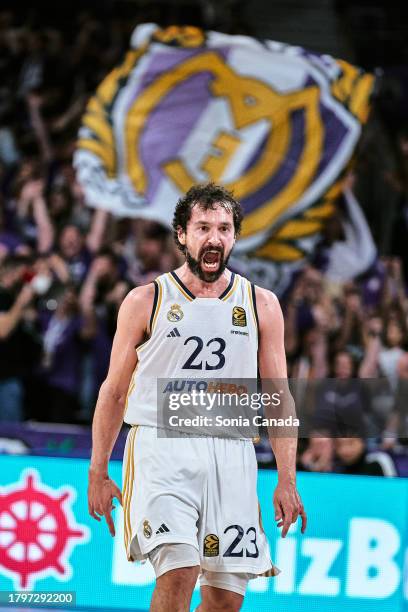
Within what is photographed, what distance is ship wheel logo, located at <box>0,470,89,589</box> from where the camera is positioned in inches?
239

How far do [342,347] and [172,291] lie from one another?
5123 millimetres

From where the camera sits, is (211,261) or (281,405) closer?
(211,261)

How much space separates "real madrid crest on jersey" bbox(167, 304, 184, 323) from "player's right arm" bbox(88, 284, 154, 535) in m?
0.09

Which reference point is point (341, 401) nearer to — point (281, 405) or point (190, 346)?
point (281, 405)

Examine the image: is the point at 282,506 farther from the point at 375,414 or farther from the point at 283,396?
the point at 375,414

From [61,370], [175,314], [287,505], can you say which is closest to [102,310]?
[61,370]

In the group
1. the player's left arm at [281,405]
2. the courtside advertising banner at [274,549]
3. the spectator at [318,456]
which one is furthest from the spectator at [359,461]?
the player's left arm at [281,405]

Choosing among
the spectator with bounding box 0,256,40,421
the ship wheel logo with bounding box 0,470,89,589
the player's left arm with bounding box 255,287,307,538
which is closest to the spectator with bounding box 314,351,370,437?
the spectator with bounding box 0,256,40,421

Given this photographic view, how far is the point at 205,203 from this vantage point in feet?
13.5

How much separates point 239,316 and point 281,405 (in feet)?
1.33

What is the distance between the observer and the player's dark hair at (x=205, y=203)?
4.14 meters

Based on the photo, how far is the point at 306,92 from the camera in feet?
32.4

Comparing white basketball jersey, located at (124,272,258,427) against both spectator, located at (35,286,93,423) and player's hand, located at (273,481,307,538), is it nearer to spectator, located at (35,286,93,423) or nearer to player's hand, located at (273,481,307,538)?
player's hand, located at (273,481,307,538)

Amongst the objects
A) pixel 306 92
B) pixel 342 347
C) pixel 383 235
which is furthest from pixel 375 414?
pixel 306 92
